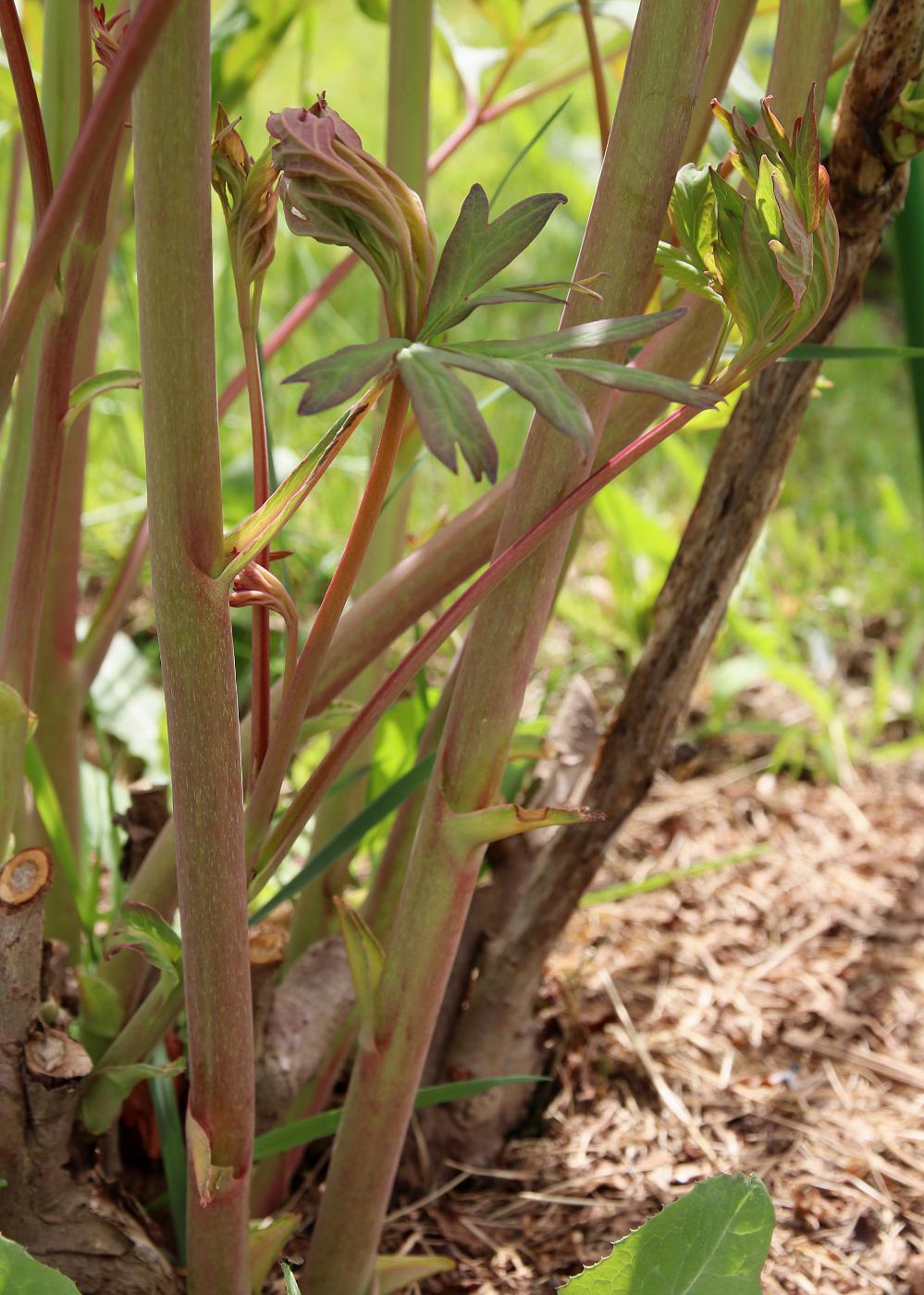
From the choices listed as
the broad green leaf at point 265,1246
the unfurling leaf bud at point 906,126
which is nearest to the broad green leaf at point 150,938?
the broad green leaf at point 265,1246

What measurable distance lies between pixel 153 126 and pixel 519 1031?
0.67m

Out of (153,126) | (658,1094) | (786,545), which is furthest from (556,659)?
(153,126)

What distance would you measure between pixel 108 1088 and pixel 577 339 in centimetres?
44

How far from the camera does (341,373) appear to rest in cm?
32

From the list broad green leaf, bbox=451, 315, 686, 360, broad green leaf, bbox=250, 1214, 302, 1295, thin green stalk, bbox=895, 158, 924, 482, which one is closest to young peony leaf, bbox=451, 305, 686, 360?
broad green leaf, bbox=451, 315, 686, 360

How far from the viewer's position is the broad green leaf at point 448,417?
0.30 m

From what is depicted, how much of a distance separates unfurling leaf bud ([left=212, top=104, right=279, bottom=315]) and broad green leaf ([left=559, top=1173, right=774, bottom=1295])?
445mm

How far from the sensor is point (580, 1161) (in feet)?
2.79

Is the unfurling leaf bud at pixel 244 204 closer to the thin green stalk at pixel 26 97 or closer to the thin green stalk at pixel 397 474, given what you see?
the thin green stalk at pixel 26 97

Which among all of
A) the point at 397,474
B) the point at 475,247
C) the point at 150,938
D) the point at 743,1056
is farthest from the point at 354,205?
the point at 743,1056

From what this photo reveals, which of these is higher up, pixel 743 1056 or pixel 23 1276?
pixel 23 1276

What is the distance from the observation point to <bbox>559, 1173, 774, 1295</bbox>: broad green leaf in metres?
0.55

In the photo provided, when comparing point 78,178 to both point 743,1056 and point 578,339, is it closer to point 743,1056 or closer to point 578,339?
point 578,339

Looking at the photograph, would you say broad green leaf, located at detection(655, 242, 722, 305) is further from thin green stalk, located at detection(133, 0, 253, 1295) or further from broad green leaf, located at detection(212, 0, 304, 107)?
broad green leaf, located at detection(212, 0, 304, 107)
